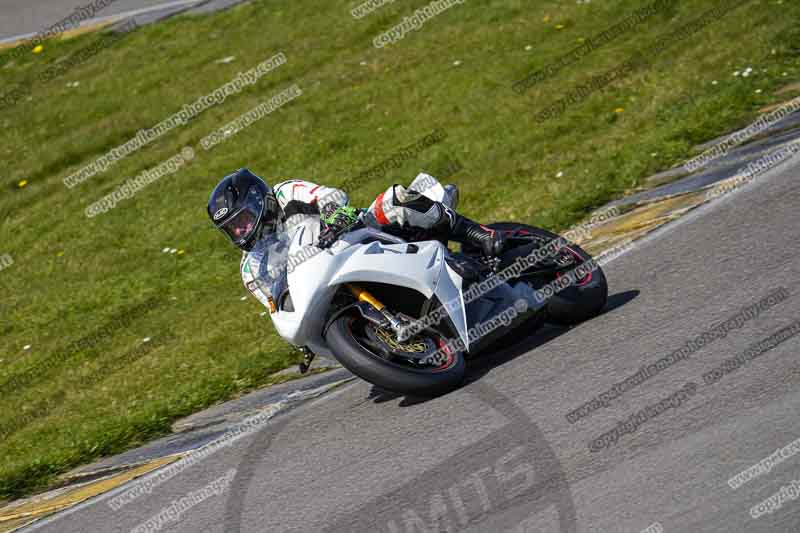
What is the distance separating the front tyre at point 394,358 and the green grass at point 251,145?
2716mm

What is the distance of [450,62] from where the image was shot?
56.2 ft

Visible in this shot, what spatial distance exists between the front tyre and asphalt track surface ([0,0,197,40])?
19.8m

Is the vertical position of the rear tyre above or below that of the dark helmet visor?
below

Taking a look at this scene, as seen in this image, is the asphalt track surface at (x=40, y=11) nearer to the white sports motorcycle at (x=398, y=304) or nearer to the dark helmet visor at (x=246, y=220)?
the dark helmet visor at (x=246, y=220)

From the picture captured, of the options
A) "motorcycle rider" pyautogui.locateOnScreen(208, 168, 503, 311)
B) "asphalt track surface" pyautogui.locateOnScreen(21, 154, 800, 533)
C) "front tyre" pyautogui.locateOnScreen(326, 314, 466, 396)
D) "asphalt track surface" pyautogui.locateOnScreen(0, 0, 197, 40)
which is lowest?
"asphalt track surface" pyautogui.locateOnScreen(21, 154, 800, 533)

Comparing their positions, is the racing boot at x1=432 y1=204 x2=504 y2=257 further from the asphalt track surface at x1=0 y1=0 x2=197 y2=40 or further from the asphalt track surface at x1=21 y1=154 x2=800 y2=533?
the asphalt track surface at x1=0 y1=0 x2=197 y2=40

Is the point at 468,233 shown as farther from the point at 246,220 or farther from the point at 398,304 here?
the point at 246,220

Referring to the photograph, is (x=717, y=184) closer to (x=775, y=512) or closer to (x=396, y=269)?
(x=396, y=269)

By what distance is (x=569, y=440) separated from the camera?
195 inches

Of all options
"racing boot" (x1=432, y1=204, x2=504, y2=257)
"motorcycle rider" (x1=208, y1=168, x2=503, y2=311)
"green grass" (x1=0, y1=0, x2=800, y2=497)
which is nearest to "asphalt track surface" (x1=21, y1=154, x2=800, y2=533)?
"racing boot" (x1=432, y1=204, x2=504, y2=257)

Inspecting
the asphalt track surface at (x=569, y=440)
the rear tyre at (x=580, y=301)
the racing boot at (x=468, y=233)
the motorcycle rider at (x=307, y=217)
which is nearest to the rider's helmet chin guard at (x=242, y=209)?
the motorcycle rider at (x=307, y=217)

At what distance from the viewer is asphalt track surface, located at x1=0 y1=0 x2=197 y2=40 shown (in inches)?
955

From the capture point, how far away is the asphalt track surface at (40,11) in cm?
2425

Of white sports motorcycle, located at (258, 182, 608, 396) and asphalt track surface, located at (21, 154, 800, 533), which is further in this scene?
white sports motorcycle, located at (258, 182, 608, 396)
